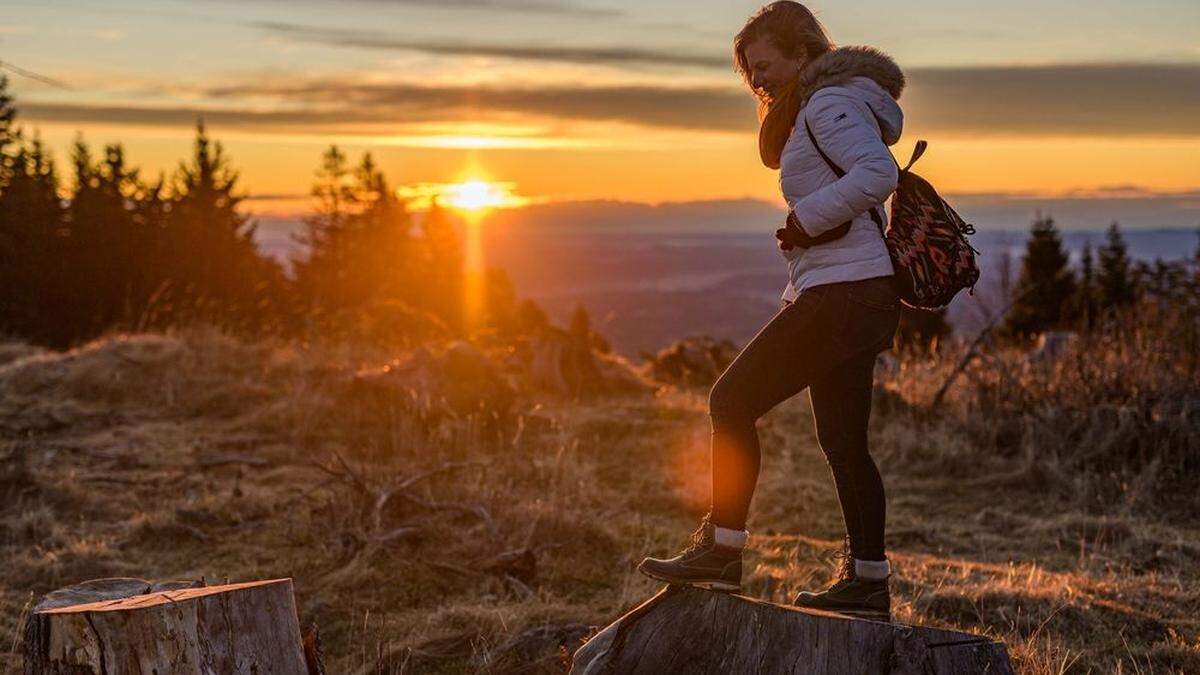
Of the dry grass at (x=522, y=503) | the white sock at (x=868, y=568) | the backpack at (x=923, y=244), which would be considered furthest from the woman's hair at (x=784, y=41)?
the dry grass at (x=522, y=503)

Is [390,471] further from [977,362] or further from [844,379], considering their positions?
[977,362]

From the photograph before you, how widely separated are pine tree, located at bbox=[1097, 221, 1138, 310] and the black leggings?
40785 millimetres

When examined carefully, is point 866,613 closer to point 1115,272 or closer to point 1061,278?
point 1115,272

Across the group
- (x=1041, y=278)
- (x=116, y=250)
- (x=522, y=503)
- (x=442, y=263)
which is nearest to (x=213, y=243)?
(x=116, y=250)

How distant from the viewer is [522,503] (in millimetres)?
7410

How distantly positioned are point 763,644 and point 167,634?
1812 mm

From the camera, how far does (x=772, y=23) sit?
12.0 ft

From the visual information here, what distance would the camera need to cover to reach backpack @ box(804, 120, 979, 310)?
3611mm

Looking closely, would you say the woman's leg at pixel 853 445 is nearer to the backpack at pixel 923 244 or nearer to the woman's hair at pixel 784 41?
the backpack at pixel 923 244

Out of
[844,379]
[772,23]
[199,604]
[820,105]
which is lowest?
[199,604]

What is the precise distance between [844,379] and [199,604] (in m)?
2.21

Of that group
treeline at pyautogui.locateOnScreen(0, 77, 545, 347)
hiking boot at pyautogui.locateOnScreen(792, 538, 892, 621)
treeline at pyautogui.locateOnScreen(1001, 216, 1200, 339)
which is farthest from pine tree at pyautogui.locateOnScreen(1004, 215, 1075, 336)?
hiking boot at pyautogui.locateOnScreen(792, 538, 892, 621)

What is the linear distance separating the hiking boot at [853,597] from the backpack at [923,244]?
1011 millimetres

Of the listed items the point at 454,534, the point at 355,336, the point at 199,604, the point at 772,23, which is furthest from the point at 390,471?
the point at 355,336
